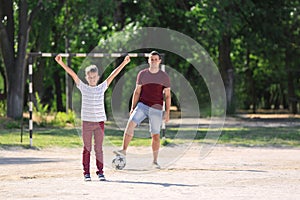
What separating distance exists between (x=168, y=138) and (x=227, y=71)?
53.0ft

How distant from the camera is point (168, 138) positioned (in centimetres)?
2244

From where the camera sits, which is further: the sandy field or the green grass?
the green grass

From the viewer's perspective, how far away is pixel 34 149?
18.8 metres

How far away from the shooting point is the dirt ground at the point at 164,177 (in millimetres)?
10383

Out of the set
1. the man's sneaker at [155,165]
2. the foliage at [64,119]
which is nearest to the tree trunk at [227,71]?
the foliage at [64,119]

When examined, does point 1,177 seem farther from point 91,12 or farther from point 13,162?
point 91,12

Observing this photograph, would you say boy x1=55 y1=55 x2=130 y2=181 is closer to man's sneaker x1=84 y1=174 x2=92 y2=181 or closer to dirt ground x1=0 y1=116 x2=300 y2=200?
man's sneaker x1=84 y1=174 x2=92 y2=181

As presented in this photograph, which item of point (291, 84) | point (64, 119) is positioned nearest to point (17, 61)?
point (64, 119)

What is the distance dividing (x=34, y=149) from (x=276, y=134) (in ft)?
28.0

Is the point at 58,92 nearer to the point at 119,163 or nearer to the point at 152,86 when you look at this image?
the point at 119,163

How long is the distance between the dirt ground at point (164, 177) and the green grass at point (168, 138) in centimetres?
239

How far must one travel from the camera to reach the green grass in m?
20.5

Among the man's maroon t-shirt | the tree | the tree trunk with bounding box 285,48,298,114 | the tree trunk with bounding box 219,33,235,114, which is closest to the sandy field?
the man's maroon t-shirt

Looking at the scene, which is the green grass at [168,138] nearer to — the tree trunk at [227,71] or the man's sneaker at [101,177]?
the man's sneaker at [101,177]
